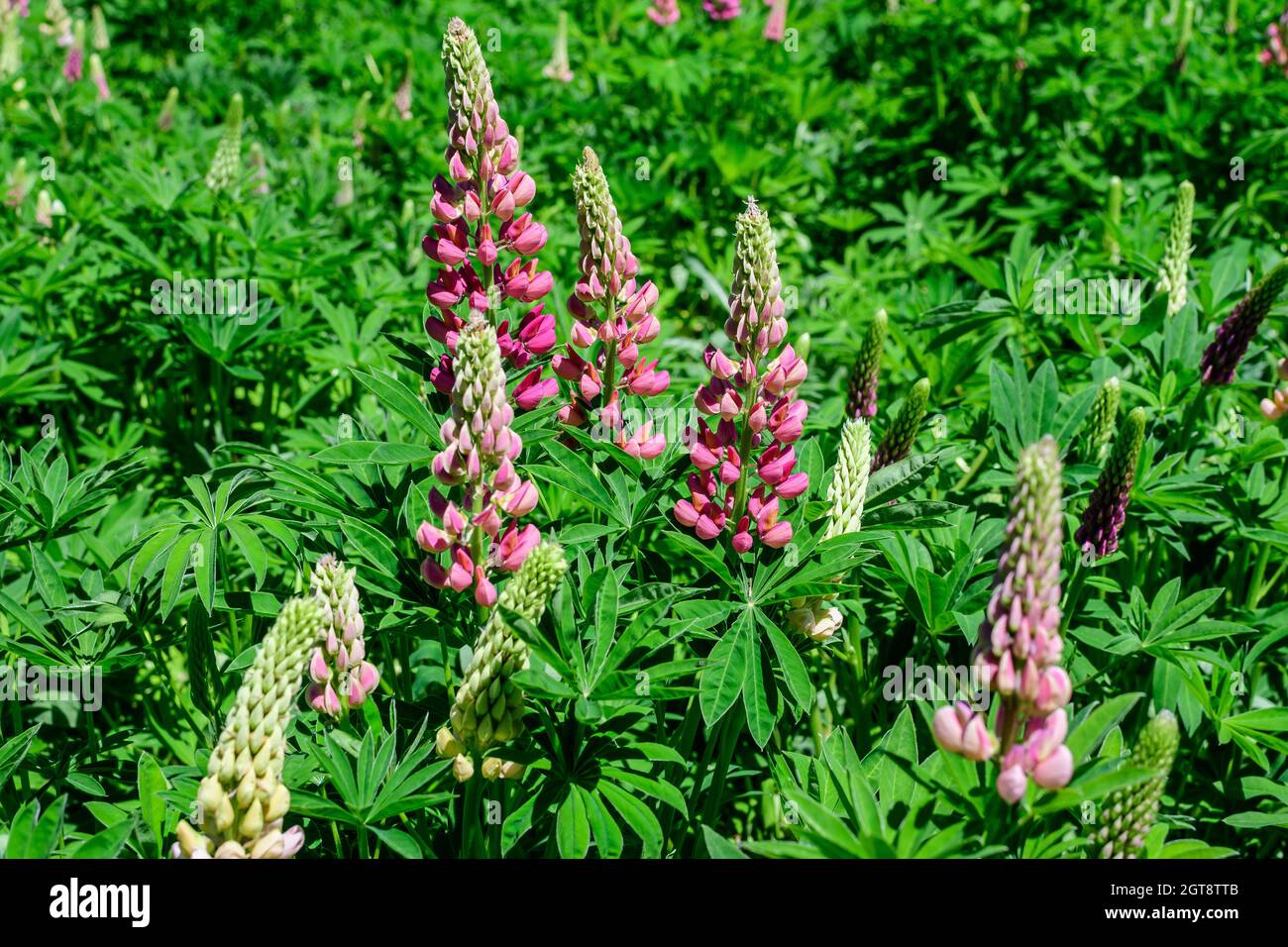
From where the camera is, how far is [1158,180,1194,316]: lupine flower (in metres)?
3.45

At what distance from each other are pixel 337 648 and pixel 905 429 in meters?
1.41

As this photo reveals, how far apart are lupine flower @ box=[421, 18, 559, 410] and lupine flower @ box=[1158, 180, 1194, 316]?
200 cm

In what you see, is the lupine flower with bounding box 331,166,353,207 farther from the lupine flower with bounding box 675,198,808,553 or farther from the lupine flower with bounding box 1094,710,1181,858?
the lupine flower with bounding box 1094,710,1181,858

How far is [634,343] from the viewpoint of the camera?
2.44 metres

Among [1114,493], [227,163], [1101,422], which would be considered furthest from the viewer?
[227,163]

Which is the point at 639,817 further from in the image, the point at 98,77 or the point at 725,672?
the point at 98,77

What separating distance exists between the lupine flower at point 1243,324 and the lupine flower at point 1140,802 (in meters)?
1.40

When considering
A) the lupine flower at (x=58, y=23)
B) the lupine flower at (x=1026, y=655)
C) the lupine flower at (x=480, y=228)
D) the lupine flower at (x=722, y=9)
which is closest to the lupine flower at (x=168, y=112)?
the lupine flower at (x=58, y=23)

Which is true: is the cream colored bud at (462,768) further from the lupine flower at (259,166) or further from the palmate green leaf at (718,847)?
the lupine flower at (259,166)

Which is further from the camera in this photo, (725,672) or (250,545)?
(250,545)

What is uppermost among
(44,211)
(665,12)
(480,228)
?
(665,12)

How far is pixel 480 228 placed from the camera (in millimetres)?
2434

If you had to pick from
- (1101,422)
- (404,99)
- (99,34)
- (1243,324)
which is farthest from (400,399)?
(99,34)
